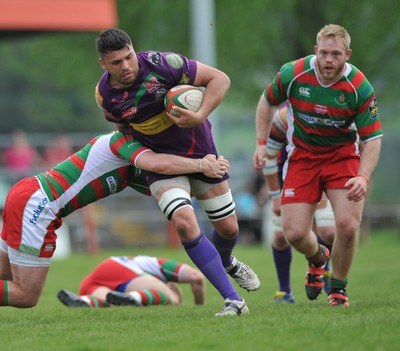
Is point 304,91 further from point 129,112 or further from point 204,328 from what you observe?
point 204,328

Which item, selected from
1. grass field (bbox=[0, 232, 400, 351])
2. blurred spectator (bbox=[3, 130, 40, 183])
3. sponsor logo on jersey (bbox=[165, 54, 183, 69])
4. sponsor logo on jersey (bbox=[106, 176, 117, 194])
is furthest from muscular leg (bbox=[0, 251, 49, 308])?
blurred spectator (bbox=[3, 130, 40, 183])

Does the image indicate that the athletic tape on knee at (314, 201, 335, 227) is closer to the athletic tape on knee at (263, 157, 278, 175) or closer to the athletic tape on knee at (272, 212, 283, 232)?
the athletic tape on knee at (272, 212, 283, 232)

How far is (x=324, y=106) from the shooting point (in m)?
7.90

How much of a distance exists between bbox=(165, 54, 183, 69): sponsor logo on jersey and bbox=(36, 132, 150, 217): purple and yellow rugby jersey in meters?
0.76

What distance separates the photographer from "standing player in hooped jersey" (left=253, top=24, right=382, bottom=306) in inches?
304

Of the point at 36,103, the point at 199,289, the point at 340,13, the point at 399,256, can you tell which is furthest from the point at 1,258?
the point at 36,103

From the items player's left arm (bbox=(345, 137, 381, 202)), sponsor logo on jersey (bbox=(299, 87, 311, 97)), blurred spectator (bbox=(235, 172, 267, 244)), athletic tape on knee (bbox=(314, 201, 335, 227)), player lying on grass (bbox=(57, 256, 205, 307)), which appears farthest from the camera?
blurred spectator (bbox=(235, 172, 267, 244))

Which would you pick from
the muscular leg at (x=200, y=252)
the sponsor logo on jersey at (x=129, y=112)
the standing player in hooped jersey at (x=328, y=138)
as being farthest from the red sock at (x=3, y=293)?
the standing player in hooped jersey at (x=328, y=138)

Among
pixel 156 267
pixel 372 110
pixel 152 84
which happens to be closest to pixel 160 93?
pixel 152 84

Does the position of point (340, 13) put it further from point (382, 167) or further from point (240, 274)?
point (240, 274)

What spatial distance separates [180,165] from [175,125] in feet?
1.20

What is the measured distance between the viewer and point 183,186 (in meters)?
7.74

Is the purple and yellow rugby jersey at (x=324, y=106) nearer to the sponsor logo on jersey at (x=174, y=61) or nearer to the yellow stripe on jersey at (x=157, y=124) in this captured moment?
the sponsor logo on jersey at (x=174, y=61)

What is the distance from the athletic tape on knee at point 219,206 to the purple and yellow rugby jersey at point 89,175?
671 millimetres
